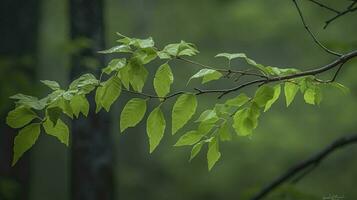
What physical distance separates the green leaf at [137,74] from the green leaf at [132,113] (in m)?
0.06

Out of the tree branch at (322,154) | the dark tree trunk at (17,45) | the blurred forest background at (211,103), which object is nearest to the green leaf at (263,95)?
the tree branch at (322,154)

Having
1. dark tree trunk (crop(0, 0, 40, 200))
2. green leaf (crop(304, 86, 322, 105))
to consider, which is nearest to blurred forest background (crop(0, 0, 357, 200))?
dark tree trunk (crop(0, 0, 40, 200))

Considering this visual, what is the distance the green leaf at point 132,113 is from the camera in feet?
4.19

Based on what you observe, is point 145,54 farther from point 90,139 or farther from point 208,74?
point 90,139

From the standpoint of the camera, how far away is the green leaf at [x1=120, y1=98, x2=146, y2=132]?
50.3 inches

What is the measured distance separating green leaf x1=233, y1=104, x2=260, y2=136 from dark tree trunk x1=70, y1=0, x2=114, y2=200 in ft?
7.47

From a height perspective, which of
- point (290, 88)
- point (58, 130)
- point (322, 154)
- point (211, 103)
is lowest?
point (322, 154)

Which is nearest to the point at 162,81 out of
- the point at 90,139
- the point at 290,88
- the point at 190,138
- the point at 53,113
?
the point at 190,138

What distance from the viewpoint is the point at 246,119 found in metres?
1.34

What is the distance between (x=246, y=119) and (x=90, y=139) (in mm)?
2372

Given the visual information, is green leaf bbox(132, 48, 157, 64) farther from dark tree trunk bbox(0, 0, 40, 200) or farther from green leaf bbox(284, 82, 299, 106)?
dark tree trunk bbox(0, 0, 40, 200)

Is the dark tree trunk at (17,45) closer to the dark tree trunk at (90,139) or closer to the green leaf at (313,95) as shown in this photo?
the dark tree trunk at (90,139)

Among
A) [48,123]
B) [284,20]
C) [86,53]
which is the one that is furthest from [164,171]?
[48,123]

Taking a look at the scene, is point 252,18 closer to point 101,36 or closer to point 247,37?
point 247,37
